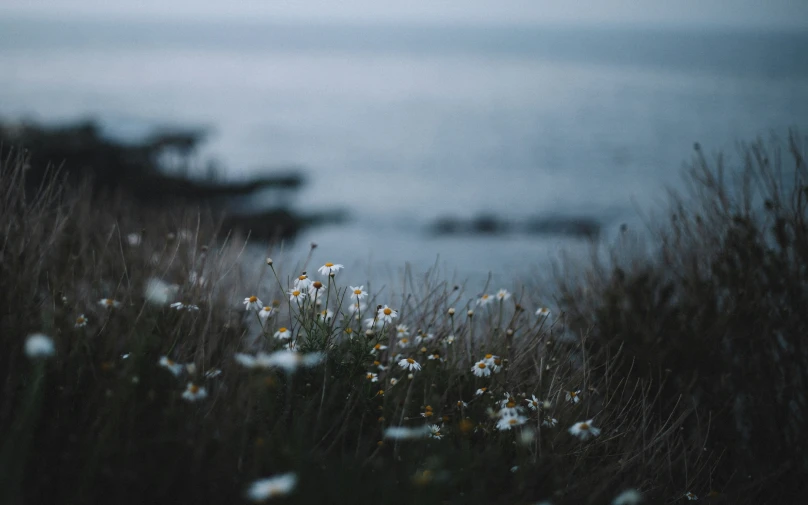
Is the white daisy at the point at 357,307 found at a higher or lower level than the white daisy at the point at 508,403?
higher

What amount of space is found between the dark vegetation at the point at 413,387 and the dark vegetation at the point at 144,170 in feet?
26.1

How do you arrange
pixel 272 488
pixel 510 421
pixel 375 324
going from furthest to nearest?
pixel 375 324 < pixel 510 421 < pixel 272 488

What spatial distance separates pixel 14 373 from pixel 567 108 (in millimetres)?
48461

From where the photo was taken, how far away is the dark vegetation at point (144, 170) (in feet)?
41.5

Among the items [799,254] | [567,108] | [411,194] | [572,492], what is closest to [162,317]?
[572,492]

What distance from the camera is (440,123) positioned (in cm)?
4381

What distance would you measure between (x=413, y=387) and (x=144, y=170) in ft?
41.2

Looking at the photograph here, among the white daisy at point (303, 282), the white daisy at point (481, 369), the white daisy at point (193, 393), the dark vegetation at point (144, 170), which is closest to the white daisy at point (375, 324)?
the white daisy at point (303, 282)

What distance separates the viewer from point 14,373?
8.21 ft

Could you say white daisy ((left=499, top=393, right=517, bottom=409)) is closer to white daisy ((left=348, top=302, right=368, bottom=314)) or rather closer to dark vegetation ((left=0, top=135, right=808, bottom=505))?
dark vegetation ((left=0, top=135, right=808, bottom=505))

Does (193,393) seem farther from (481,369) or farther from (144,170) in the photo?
(144,170)

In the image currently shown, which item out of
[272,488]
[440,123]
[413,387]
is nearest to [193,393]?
[272,488]

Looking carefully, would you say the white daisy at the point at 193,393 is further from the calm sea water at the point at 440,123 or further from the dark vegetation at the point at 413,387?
the calm sea water at the point at 440,123

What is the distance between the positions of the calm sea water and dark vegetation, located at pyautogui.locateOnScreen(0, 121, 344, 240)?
41.8 inches
